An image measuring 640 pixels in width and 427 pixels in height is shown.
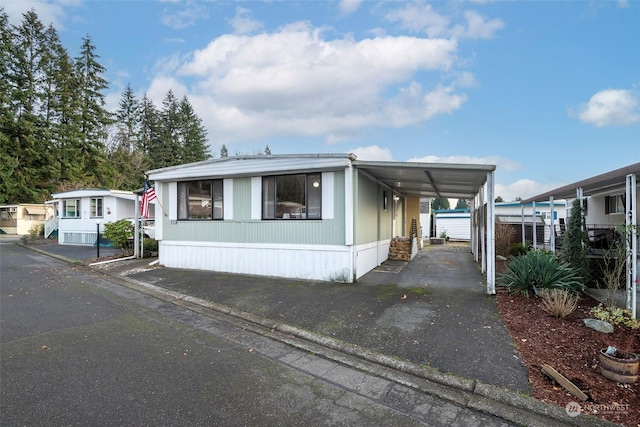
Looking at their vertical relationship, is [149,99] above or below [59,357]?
Answer: above

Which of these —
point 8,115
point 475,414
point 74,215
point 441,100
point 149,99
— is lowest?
point 475,414

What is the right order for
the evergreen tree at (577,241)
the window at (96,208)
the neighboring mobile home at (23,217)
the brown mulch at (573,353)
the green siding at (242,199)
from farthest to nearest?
the neighboring mobile home at (23,217)
the window at (96,208)
the green siding at (242,199)
the evergreen tree at (577,241)
the brown mulch at (573,353)

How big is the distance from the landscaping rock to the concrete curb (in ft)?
8.08

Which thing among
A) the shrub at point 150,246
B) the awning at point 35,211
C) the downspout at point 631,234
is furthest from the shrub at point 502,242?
the awning at point 35,211

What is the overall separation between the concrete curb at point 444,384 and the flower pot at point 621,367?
831 millimetres

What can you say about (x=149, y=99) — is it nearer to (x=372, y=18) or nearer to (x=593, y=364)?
(x=372, y=18)

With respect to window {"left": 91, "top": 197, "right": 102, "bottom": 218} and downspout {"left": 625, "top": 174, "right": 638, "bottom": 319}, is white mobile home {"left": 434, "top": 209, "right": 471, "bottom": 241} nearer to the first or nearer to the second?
Answer: downspout {"left": 625, "top": 174, "right": 638, "bottom": 319}

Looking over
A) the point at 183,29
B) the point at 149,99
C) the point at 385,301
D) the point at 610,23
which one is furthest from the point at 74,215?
the point at 149,99

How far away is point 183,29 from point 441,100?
10297mm

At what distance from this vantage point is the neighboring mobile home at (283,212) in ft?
27.1

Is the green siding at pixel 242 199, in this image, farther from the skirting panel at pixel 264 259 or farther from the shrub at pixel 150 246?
the shrub at pixel 150 246

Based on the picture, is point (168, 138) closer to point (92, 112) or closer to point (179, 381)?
point (92, 112)

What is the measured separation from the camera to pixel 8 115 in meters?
29.2

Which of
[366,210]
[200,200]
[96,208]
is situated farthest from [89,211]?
[366,210]
